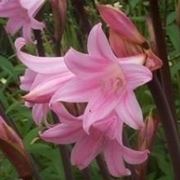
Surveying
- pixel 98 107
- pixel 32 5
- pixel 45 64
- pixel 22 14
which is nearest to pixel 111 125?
pixel 98 107

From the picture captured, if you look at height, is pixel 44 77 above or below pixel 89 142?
above

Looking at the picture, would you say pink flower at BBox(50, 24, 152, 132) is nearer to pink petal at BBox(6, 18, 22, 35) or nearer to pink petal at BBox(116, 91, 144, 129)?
pink petal at BBox(116, 91, 144, 129)

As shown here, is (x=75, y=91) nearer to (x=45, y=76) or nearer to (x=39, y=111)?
(x=45, y=76)

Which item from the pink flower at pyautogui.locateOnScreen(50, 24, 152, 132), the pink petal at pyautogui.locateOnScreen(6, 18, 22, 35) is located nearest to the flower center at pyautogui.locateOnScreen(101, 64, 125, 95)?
the pink flower at pyautogui.locateOnScreen(50, 24, 152, 132)

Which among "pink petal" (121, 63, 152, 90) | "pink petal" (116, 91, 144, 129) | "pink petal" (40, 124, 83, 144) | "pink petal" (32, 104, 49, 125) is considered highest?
"pink petal" (121, 63, 152, 90)

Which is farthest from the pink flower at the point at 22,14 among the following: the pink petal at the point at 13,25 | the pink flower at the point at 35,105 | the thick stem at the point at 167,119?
the thick stem at the point at 167,119

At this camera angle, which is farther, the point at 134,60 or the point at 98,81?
the point at 98,81

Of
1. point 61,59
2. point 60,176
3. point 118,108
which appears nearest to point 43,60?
point 61,59
